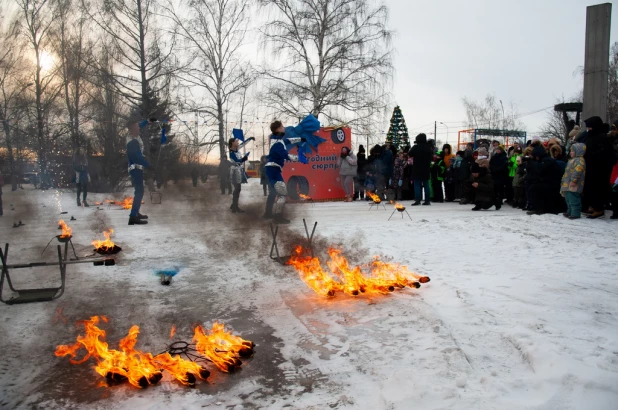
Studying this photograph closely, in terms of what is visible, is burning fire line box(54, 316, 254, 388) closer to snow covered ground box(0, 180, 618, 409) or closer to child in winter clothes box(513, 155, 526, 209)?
snow covered ground box(0, 180, 618, 409)

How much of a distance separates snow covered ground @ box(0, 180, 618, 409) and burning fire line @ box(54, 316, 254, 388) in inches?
3.1

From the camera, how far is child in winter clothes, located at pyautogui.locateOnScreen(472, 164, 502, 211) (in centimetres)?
1101

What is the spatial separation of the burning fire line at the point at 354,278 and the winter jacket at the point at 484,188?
20.4 ft

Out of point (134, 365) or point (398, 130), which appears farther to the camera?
point (398, 130)

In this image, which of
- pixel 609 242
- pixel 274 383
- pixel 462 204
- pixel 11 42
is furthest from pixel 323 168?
pixel 11 42

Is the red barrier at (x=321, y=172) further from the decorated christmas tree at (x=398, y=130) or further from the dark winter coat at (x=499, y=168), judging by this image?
the decorated christmas tree at (x=398, y=130)

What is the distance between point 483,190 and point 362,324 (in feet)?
26.9

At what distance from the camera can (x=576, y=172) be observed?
28.2 ft

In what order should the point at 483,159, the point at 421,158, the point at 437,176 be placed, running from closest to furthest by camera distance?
1. the point at 483,159
2. the point at 421,158
3. the point at 437,176

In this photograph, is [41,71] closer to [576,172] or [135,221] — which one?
[135,221]

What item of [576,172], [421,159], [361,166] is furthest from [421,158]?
[576,172]

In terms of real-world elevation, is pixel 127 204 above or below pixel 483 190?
below

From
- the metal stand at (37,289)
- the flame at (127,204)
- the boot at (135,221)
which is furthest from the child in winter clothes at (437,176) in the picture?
the metal stand at (37,289)

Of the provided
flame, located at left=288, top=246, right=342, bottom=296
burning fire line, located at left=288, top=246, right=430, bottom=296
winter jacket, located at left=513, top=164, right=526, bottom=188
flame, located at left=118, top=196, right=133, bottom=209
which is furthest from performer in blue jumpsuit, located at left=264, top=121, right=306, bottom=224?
flame, located at left=118, top=196, right=133, bottom=209
